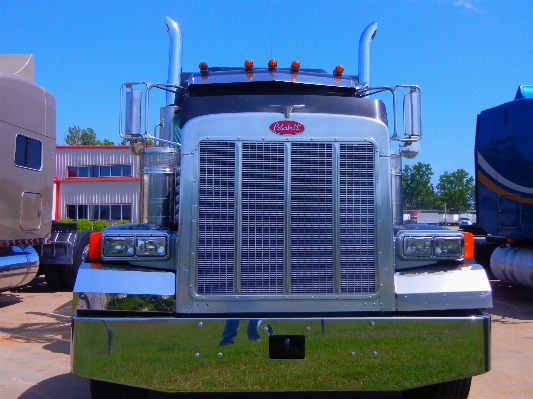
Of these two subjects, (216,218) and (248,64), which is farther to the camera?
(248,64)

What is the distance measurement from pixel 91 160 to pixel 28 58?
28729 millimetres

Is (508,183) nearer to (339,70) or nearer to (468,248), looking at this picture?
(339,70)

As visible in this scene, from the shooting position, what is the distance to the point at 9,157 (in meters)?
8.92

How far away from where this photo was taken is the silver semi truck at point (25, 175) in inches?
349

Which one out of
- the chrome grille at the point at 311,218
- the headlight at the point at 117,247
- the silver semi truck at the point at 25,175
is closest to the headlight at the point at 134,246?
the headlight at the point at 117,247

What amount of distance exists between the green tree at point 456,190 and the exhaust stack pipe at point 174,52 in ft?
141

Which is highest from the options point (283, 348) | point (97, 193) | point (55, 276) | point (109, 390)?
point (97, 193)

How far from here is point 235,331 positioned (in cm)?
365

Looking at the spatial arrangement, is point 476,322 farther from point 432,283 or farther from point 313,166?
point 313,166

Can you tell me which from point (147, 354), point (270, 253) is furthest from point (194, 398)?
point (270, 253)

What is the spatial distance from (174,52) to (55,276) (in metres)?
7.03

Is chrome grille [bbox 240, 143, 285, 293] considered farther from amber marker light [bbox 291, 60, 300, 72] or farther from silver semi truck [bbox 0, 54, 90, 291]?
silver semi truck [bbox 0, 54, 90, 291]

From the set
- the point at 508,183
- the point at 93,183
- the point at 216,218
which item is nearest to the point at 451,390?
the point at 216,218

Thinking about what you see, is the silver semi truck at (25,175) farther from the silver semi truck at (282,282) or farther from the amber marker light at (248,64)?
the silver semi truck at (282,282)
